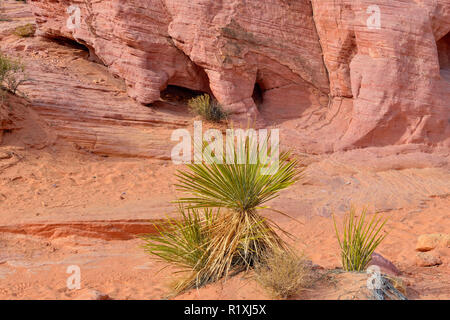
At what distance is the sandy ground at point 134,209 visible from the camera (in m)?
4.86

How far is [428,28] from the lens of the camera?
10.1 meters

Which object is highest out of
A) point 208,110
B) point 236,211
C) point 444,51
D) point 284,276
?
point 444,51

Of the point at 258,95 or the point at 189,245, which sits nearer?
the point at 189,245

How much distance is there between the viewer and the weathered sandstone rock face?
398 inches

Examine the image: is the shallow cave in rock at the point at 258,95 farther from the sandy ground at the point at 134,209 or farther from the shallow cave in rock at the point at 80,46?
the shallow cave in rock at the point at 80,46

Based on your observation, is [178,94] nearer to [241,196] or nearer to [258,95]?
[258,95]

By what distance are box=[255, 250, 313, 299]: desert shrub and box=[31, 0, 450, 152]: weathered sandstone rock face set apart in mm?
6556

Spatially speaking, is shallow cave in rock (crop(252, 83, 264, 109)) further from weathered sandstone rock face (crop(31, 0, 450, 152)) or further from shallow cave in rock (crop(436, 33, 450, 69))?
shallow cave in rock (crop(436, 33, 450, 69))

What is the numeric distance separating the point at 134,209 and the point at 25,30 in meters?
8.69

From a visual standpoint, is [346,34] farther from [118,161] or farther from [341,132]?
[118,161]

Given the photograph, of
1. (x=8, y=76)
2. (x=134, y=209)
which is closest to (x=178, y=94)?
(x=8, y=76)

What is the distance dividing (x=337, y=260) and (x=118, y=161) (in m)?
5.31

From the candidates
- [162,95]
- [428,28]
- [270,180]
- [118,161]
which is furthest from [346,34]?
[270,180]

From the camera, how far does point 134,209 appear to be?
7.21 m
